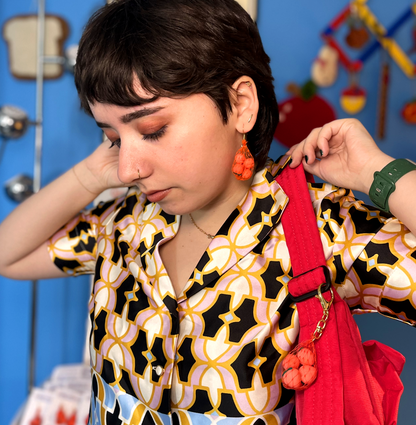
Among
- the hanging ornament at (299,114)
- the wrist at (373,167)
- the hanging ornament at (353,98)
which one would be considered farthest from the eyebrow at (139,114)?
the hanging ornament at (353,98)

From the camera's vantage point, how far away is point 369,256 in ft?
2.69

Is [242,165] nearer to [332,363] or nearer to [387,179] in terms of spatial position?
[387,179]

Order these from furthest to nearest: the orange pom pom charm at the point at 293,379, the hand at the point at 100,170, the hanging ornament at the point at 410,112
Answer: the hanging ornament at the point at 410,112, the hand at the point at 100,170, the orange pom pom charm at the point at 293,379

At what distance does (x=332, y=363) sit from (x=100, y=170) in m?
0.65

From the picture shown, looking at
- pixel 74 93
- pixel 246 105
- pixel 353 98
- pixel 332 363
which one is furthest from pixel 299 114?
pixel 332 363

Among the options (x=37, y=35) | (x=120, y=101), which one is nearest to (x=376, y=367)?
(x=120, y=101)

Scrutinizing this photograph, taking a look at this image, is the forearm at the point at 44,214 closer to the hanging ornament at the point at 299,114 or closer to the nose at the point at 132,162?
the nose at the point at 132,162

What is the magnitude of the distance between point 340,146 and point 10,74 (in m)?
1.53

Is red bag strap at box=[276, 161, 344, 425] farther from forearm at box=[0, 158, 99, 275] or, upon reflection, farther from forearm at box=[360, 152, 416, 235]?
forearm at box=[0, 158, 99, 275]

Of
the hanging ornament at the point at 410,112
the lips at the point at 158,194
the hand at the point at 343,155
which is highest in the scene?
the hanging ornament at the point at 410,112

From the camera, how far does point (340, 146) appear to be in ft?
3.08

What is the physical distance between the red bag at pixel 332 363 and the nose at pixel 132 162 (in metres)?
0.30

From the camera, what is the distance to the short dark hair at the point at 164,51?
0.76 m

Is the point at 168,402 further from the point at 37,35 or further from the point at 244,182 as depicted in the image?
the point at 37,35
